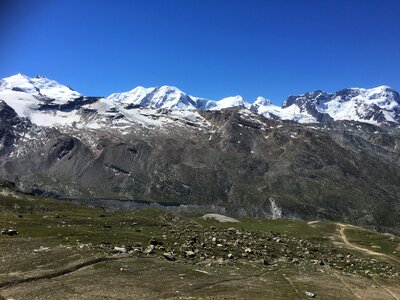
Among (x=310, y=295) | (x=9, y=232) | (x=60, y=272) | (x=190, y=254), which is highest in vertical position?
(x=9, y=232)

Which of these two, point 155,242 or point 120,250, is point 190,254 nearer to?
point 120,250

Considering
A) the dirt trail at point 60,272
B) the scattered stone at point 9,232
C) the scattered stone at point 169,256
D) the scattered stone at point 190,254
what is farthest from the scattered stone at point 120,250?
the scattered stone at point 9,232

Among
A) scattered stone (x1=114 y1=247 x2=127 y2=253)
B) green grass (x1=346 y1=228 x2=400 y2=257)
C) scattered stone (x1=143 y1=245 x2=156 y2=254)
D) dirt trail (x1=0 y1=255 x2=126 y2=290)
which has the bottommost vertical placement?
green grass (x1=346 y1=228 x2=400 y2=257)

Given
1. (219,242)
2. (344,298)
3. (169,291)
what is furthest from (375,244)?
(169,291)

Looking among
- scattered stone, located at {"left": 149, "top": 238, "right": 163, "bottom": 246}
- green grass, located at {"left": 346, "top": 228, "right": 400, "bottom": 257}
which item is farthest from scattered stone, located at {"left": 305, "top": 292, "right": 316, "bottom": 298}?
green grass, located at {"left": 346, "top": 228, "right": 400, "bottom": 257}

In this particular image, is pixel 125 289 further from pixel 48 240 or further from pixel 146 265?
pixel 48 240

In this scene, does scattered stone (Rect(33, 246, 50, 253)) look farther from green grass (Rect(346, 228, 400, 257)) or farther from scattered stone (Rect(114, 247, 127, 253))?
green grass (Rect(346, 228, 400, 257))

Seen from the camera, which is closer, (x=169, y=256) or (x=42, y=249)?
(x=42, y=249)

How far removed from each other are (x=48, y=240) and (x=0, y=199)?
8436 centimetres

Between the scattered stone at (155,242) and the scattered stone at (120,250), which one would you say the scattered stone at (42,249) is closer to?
the scattered stone at (120,250)

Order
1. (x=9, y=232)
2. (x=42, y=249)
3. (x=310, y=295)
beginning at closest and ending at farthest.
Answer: (x=310, y=295) < (x=42, y=249) < (x=9, y=232)

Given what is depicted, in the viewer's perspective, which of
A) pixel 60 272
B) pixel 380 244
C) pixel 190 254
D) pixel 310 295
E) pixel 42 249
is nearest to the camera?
pixel 310 295

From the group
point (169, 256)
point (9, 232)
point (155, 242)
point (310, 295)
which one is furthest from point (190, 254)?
point (9, 232)

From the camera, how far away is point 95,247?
268ft
